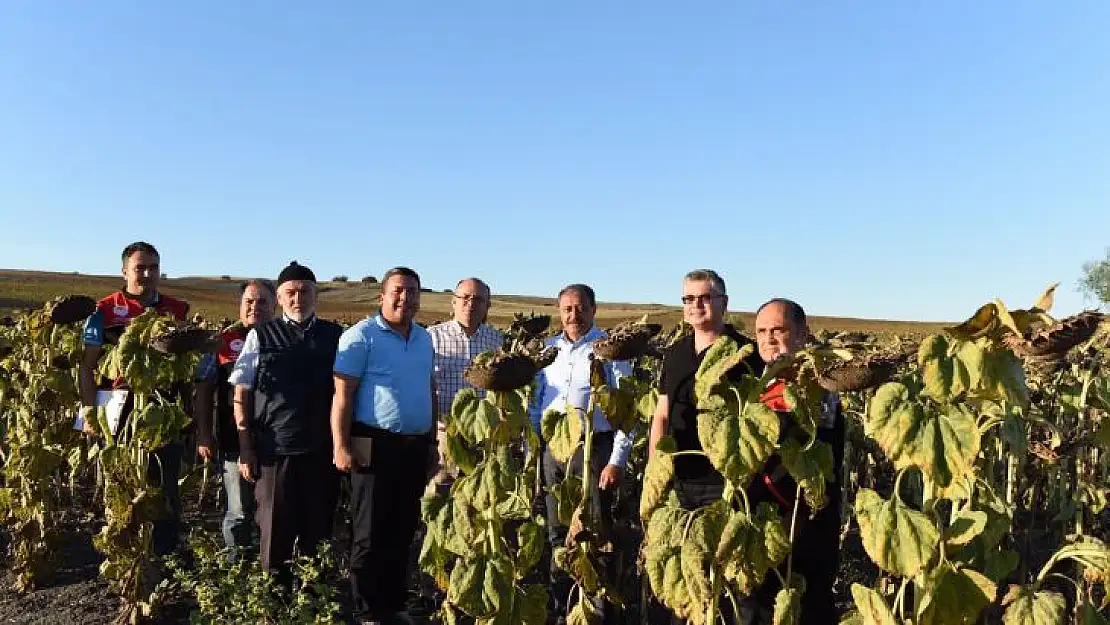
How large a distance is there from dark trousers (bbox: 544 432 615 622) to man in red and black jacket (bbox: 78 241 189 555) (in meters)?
2.18

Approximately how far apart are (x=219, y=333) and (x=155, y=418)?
121cm

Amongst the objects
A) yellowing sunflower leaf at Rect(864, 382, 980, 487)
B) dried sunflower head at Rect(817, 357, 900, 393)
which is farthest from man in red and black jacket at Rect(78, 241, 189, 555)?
yellowing sunflower leaf at Rect(864, 382, 980, 487)

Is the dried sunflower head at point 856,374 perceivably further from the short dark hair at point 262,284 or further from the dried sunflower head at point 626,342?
the short dark hair at point 262,284

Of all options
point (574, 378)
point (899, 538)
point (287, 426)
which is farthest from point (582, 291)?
point (899, 538)

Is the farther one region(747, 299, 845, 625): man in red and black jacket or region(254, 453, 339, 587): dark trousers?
region(254, 453, 339, 587): dark trousers

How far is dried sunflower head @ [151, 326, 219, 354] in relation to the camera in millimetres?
4613

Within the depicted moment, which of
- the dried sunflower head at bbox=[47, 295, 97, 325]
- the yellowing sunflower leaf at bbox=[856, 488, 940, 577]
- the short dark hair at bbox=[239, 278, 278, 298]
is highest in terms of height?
the short dark hair at bbox=[239, 278, 278, 298]

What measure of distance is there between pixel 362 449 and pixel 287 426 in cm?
47

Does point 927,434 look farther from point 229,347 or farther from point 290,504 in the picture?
point 229,347

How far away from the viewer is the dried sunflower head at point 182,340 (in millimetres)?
4613

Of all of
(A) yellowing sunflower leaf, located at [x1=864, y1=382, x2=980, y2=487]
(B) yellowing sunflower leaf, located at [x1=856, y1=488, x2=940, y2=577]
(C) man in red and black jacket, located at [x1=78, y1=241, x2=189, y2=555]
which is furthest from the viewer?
(C) man in red and black jacket, located at [x1=78, y1=241, x2=189, y2=555]

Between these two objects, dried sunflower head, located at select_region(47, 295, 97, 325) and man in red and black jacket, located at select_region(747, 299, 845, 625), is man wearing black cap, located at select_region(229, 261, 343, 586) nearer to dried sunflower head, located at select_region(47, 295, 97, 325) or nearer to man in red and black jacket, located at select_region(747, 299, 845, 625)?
dried sunflower head, located at select_region(47, 295, 97, 325)

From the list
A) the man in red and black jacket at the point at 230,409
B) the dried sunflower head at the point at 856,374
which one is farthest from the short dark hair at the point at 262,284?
the dried sunflower head at the point at 856,374

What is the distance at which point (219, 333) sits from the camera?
235 inches
